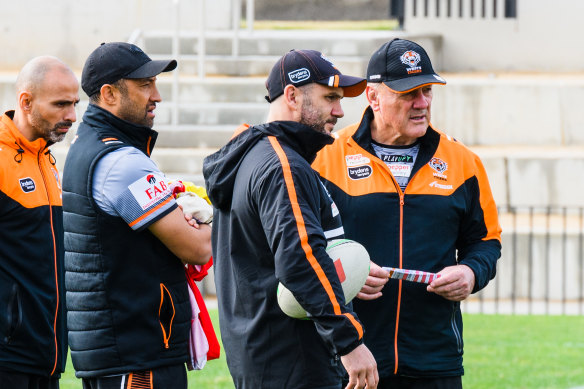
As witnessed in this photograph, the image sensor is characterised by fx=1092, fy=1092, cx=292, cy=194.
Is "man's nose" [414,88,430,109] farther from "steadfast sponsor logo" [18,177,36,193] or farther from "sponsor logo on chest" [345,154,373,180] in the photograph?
"steadfast sponsor logo" [18,177,36,193]

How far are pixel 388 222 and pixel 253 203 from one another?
3.03 feet

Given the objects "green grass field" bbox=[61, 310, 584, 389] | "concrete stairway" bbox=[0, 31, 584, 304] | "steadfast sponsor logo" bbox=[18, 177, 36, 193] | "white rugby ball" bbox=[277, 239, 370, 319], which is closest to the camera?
"white rugby ball" bbox=[277, 239, 370, 319]

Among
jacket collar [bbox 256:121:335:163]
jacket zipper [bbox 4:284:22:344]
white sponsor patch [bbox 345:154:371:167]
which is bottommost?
jacket zipper [bbox 4:284:22:344]

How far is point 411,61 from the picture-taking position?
502cm

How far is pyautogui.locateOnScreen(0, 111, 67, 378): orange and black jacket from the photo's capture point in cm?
496

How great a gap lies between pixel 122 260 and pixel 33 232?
2.56 feet

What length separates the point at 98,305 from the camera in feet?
14.6

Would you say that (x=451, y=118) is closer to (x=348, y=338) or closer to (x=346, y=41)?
(x=346, y=41)

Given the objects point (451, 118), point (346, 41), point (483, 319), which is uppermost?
point (346, 41)

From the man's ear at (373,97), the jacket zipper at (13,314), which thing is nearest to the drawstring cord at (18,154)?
the jacket zipper at (13,314)

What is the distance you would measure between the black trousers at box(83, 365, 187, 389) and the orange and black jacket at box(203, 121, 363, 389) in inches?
10.9

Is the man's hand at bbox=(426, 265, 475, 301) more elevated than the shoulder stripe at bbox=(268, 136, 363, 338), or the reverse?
the shoulder stripe at bbox=(268, 136, 363, 338)

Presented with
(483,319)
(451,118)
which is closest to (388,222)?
(483,319)

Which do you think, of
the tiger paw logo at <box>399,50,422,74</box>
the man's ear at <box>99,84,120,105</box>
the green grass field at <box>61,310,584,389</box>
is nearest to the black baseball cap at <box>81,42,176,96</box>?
the man's ear at <box>99,84,120,105</box>
